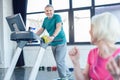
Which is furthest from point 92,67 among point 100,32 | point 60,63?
point 60,63

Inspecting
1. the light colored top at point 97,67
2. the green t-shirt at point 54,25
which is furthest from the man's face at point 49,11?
the light colored top at point 97,67

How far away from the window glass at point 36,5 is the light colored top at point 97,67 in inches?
224

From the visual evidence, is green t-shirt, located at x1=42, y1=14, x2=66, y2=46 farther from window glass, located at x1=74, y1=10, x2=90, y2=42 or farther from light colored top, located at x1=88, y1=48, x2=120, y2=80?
light colored top, located at x1=88, y1=48, x2=120, y2=80

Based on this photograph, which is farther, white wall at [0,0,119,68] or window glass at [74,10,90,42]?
white wall at [0,0,119,68]

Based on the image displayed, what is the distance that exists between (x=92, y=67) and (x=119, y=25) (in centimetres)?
32

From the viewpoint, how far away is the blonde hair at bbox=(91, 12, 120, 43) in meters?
1.27

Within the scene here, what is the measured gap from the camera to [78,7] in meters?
6.45

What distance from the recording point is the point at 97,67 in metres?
1.41

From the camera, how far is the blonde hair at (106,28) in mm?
1267

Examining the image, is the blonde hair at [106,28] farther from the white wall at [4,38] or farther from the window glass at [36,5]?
the white wall at [4,38]

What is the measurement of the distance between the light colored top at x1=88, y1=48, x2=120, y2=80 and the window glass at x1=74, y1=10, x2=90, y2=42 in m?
4.91

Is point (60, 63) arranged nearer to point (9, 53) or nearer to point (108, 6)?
point (108, 6)

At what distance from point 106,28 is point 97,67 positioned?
0.27m

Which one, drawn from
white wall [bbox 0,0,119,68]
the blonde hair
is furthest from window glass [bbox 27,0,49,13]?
the blonde hair
